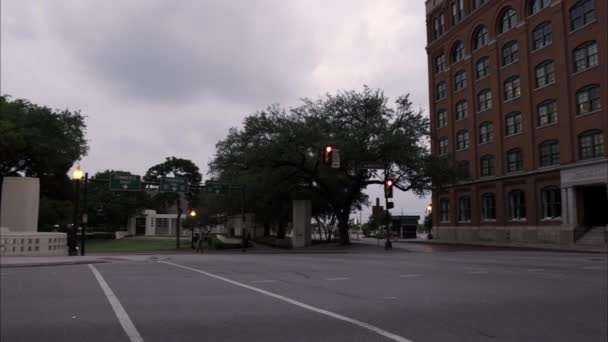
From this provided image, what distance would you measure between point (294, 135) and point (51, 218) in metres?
35.8

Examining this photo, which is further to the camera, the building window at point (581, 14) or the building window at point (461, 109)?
the building window at point (461, 109)

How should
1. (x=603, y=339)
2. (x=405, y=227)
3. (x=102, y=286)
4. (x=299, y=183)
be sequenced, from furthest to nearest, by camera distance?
1. (x=405, y=227)
2. (x=299, y=183)
3. (x=102, y=286)
4. (x=603, y=339)

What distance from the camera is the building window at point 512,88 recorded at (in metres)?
49.1

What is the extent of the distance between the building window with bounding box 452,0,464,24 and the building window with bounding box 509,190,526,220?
67.0ft

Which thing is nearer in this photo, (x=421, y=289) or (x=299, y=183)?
(x=421, y=289)

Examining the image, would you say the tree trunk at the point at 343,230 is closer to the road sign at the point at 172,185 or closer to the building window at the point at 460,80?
the road sign at the point at 172,185

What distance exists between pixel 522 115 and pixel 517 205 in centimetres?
821

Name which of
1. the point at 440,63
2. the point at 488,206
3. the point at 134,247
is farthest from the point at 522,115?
the point at 134,247

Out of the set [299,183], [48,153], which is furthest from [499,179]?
[48,153]

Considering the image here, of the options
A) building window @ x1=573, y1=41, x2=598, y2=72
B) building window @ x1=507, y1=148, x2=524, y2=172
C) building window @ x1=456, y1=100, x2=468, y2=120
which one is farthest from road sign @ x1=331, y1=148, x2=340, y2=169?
building window @ x1=456, y1=100, x2=468, y2=120

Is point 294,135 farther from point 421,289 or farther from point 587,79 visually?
point 421,289

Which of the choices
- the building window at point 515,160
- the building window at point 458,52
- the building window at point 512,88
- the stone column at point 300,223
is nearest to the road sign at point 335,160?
the stone column at point 300,223

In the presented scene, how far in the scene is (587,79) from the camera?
4128 cm

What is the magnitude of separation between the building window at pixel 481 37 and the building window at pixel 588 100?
1351 cm
